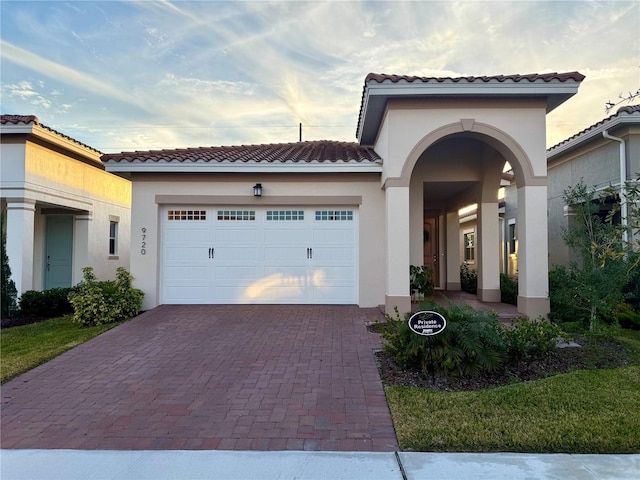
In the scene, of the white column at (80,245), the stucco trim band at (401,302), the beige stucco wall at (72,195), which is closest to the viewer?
the stucco trim band at (401,302)

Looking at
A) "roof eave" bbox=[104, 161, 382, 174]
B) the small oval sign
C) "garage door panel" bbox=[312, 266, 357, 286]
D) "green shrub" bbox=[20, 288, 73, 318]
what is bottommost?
"green shrub" bbox=[20, 288, 73, 318]

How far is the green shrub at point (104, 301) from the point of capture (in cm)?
856

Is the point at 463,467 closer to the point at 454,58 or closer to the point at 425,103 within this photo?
the point at 425,103

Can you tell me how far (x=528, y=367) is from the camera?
219 inches

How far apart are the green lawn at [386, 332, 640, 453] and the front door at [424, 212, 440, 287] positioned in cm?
900

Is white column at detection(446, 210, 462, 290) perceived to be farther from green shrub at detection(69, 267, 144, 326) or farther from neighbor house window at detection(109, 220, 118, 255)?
neighbor house window at detection(109, 220, 118, 255)

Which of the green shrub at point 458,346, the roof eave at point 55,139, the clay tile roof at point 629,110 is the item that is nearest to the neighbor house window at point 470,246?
the clay tile roof at point 629,110

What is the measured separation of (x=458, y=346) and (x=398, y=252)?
350 cm

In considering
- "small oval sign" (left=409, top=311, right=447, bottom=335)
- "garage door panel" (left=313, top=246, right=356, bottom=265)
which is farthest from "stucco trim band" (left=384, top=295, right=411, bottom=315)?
"small oval sign" (left=409, top=311, right=447, bottom=335)

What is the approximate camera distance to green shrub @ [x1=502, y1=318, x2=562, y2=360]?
18.4ft

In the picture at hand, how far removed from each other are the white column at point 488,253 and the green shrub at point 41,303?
11576 mm

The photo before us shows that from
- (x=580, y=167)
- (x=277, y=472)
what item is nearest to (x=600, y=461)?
(x=277, y=472)

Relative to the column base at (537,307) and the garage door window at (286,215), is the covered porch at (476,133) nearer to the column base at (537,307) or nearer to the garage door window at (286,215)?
the column base at (537,307)

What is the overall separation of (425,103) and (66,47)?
30.7 ft
